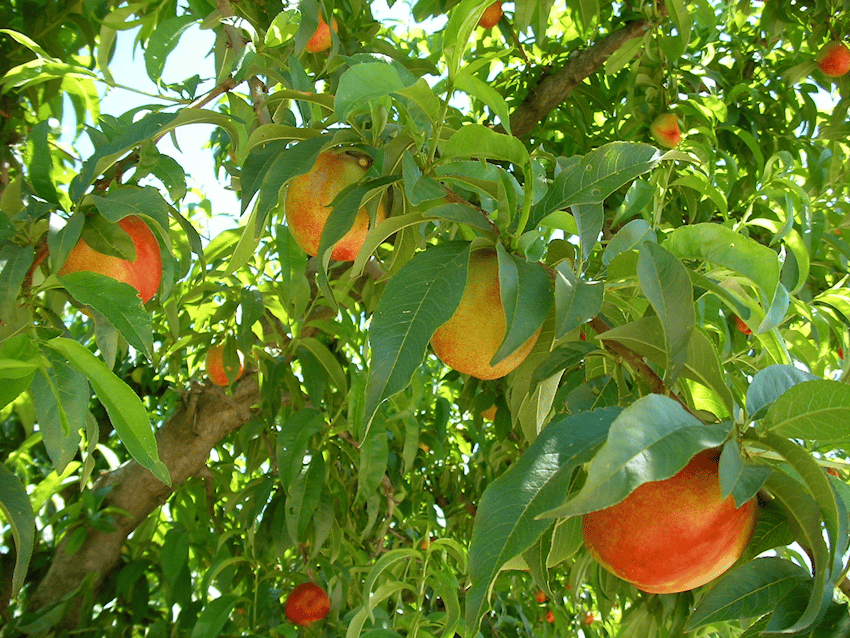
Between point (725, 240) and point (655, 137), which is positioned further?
point (655, 137)

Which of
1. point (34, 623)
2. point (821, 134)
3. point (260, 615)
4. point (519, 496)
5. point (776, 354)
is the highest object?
point (519, 496)

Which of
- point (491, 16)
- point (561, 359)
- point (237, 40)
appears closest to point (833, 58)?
point (491, 16)

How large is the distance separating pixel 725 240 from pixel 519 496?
0.25 meters

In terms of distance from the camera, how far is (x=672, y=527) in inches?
17.2

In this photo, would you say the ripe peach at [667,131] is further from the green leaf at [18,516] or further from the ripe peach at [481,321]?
the green leaf at [18,516]

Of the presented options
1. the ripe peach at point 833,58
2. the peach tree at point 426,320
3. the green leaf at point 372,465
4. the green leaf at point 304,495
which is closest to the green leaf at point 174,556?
the peach tree at point 426,320

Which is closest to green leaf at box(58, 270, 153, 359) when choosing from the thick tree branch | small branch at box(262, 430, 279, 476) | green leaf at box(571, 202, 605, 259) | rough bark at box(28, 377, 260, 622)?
green leaf at box(571, 202, 605, 259)

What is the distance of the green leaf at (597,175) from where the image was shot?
49 centimetres

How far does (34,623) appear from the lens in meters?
1.21

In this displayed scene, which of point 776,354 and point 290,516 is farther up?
point 776,354

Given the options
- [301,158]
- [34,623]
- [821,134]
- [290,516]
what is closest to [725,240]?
[301,158]

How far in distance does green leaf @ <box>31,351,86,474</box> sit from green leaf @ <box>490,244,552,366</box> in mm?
319

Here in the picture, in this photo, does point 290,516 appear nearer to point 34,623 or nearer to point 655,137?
point 34,623

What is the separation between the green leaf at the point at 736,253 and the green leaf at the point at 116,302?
1.32 feet
